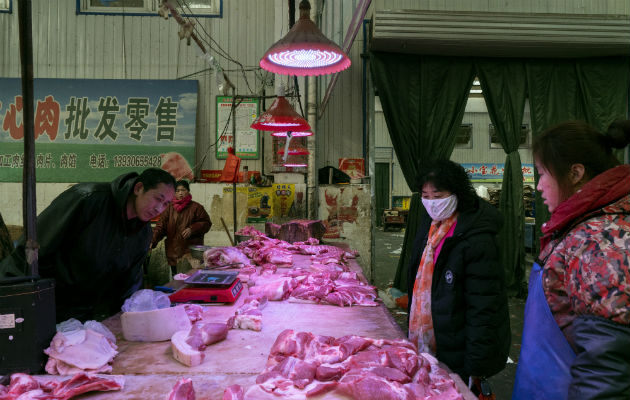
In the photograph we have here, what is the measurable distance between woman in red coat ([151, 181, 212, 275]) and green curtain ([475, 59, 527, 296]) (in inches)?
191

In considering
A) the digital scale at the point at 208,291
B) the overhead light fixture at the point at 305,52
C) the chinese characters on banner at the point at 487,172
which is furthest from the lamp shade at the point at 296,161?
the chinese characters on banner at the point at 487,172

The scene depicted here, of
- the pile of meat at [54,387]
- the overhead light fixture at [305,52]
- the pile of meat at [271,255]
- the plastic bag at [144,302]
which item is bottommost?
the pile of meat at [271,255]

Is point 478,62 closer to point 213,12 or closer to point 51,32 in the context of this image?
point 213,12

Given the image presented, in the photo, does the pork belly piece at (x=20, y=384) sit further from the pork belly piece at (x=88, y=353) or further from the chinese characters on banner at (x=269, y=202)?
the chinese characters on banner at (x=269, y=202)

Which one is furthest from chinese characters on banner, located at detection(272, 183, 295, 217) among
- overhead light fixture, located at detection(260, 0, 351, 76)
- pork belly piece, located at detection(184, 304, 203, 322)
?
pork belly piece, located at detection(184, 304, 203, 322)

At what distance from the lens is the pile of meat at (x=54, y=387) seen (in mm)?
1216

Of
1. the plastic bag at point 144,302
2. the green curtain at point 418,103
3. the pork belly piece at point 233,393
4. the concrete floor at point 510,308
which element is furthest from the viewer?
the green curtain at point 418,103

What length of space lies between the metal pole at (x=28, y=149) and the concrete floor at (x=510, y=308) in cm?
341

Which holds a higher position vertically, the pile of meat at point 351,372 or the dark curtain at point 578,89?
the dark curtain at point 578,89

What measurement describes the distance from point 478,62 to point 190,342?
6.42 meters

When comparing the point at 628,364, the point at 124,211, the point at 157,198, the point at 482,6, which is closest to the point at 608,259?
the point at 628,364

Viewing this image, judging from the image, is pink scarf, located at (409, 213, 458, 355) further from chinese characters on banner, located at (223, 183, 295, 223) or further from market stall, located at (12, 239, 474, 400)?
chinese characters on banner, located at (223, 183, 295, 223)

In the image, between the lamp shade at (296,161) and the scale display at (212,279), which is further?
the lamp shade at (296,161)

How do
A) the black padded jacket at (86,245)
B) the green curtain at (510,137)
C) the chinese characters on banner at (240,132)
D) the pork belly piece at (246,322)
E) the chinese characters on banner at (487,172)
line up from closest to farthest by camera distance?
the pork belly piece at (246,322)
the black padded jacket at (86,245)
the green curtain at (510,137)
the chinese characters on banner at (240,132)
the chinese characters on banner at (487,172)
